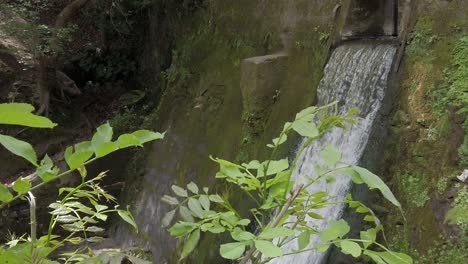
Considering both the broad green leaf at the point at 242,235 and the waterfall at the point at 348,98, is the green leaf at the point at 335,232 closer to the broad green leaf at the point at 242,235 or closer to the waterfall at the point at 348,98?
the broad green leaf at the point at 242,235

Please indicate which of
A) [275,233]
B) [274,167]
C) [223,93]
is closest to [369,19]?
[223,93]

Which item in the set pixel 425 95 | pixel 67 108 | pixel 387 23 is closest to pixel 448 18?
pixel 425 95

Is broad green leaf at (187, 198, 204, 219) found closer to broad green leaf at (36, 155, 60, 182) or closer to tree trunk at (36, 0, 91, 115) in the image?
broad green leaf at (36, 155, 60, 182)

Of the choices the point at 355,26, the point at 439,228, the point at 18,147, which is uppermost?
the point at 18,147

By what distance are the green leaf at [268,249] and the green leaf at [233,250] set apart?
0.05 metres

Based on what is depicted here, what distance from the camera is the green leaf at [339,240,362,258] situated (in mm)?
953

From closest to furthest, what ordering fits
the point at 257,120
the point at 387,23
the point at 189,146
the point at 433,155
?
the point at 433,155
the point at 387,23
the point at 257,120
the point at 189,146

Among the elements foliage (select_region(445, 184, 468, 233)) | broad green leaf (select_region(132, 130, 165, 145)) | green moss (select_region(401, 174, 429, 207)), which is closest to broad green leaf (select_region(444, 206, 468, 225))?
foliage (select_region(445, 184, 468, 233))

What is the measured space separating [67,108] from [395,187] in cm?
938

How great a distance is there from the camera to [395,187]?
165 inches

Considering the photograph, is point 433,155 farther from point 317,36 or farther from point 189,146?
point 189,146

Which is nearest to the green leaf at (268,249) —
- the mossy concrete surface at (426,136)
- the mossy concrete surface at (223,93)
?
the mossy concrete surface at (426,136)

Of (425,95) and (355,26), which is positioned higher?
(355,26)

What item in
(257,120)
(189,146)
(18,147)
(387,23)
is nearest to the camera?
(18,147)
